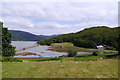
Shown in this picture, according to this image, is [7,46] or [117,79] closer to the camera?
[117,79]

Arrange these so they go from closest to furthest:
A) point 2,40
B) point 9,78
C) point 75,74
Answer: point 9,78, point 75,74, point 2,40

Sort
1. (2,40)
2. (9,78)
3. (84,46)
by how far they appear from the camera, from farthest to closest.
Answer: (84,46), (2,40), (9,78)

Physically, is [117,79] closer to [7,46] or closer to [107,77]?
[107,77]

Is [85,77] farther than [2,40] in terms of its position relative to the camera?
No

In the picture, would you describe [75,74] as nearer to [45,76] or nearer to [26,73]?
[45,76]

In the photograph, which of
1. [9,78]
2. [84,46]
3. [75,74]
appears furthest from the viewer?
[84,46]

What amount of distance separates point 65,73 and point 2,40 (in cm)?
2485

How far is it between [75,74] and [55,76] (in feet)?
8.20

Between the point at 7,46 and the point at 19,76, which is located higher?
the point at 7,46

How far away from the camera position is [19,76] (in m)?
14.4

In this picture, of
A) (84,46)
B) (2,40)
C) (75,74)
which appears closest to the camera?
(75,74)

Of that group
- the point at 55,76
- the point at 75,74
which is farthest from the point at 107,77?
the point at 55,76

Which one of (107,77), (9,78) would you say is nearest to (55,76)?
(9,78)

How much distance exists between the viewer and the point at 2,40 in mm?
34094
